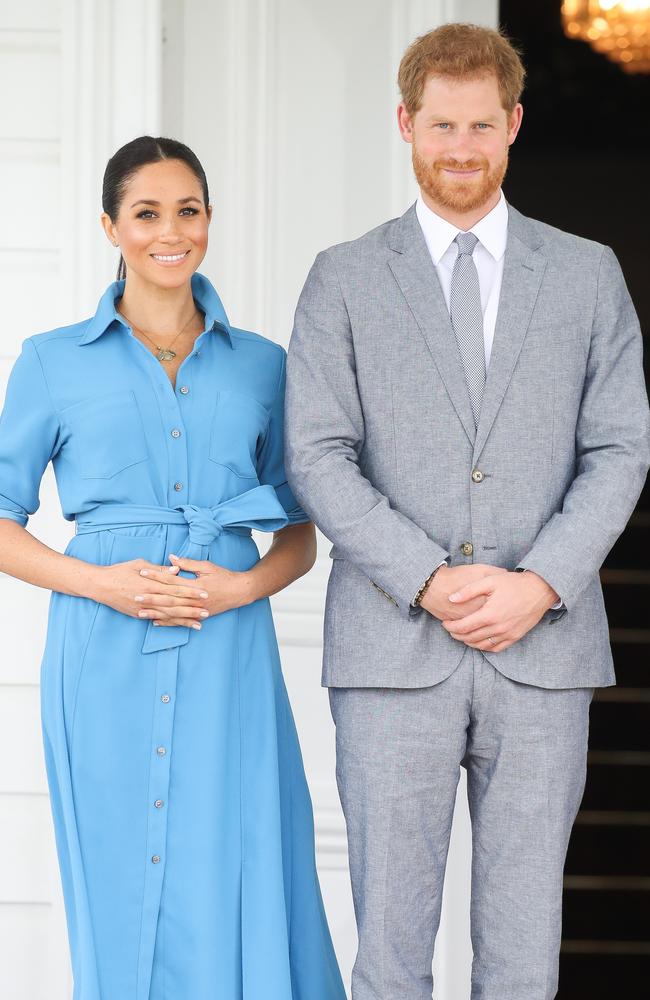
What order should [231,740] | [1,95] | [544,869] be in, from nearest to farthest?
[544,869] → [231,740] → [1,95]

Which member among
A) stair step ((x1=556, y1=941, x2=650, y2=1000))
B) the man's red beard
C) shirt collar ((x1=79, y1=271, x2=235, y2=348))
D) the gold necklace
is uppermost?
the man's red beard

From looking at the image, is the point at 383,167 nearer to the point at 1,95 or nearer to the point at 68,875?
the point at 1,95

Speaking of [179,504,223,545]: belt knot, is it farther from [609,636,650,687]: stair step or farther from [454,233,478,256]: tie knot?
[609,636,650,687]: stair step

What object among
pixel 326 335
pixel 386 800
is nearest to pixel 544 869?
pixel 386 800

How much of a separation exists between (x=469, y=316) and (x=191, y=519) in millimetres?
569

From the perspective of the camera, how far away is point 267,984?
221 cm

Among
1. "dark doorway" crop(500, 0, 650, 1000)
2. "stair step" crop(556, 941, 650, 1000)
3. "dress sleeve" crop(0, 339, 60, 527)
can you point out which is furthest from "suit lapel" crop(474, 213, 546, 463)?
"stair step" crop(556, 941, 650, 1000)

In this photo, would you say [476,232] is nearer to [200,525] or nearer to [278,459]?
[278,459]

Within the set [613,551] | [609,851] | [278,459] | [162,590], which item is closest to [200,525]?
[162,590]

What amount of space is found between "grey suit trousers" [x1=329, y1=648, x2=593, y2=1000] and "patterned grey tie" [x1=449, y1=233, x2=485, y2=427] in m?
0.44

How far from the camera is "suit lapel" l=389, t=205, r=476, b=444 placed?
83.7 inches

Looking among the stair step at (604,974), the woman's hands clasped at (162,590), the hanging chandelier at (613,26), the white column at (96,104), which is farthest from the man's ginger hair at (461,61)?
the hanging chandelier at (613,26)

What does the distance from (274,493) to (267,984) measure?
828 millimetres

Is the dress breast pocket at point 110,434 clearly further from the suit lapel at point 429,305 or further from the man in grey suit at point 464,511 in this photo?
the suit lapel at point 429,305
